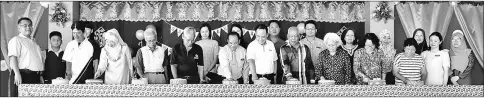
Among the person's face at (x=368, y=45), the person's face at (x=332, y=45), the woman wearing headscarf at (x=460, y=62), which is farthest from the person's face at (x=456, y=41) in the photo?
the person's face at (x=332, y=45)

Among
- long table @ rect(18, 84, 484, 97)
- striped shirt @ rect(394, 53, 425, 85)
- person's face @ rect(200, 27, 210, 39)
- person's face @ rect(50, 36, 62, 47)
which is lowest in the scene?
long table @ rect(18, 84, 484, 97)

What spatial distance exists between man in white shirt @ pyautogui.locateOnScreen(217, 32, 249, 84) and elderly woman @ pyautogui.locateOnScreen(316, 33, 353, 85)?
2.72 feet

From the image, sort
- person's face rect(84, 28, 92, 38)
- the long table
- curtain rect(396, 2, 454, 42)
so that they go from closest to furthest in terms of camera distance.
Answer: the long table → person's face rect(84, 28, 92, 38) → curtain rect(396, 2, 454, 42)

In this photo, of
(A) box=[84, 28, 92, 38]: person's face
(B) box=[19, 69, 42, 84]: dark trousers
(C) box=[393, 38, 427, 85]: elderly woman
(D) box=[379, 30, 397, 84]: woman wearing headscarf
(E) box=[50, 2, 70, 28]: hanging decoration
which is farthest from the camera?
(E) box=[50, 2, 70, 28]: hanging decoration

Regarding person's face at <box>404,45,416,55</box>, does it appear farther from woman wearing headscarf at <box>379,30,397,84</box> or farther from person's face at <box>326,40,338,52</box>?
person's face at <box>326,40,338,52</box>

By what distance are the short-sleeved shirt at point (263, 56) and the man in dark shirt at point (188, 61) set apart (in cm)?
58

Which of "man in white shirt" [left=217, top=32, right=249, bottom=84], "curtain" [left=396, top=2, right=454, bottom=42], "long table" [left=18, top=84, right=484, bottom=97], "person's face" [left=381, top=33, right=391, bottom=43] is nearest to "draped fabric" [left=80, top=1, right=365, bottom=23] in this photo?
"curtain" [left=396, top=2, right=454, bottom=42]

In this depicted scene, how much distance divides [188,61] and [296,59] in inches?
45.5

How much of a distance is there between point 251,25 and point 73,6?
2.44 metres

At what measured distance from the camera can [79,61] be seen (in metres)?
8.43

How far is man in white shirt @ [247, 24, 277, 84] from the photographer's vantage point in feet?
27.2

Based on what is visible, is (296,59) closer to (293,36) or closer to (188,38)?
(293,36)

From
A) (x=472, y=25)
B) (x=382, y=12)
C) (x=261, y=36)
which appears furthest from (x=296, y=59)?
(x=472, y=25)

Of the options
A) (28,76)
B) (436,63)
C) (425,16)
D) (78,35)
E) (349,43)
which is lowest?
(28,76)
